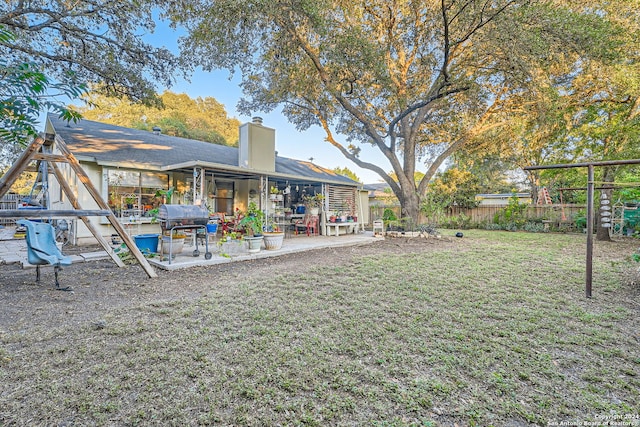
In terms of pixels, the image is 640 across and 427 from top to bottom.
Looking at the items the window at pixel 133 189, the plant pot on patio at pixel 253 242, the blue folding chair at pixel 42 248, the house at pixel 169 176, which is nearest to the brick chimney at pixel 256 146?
the house at pixel 169 176

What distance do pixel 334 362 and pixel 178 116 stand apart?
26975 mm

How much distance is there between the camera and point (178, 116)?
24094 mm

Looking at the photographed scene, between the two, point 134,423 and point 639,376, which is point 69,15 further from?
point 639,376

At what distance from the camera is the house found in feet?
24.8

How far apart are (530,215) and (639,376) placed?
14520mm

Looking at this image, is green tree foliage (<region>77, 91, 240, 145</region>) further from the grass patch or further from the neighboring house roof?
the grass patch

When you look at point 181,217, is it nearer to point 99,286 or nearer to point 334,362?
point 99,286

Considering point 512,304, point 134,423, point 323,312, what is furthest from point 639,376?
point 134,423

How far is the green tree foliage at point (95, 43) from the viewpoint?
237 inches

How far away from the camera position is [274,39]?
24.5 feet

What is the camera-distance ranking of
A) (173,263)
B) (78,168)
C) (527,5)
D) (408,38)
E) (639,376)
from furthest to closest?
(408,38) < (527,5) < (173,263) < (78,168) < (639,376)

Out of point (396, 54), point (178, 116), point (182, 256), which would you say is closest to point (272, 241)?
point (182, 256)

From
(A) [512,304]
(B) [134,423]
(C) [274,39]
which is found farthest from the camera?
(C) [274,39]

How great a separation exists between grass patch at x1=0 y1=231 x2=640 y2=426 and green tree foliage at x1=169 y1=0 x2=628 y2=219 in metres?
6.29
